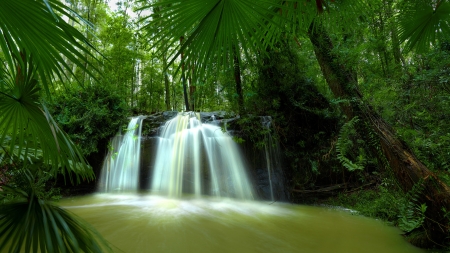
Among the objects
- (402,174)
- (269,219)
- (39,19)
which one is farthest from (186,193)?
(39,19)

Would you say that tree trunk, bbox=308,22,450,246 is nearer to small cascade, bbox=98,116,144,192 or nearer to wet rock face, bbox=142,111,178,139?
wet rock face, bbox=142,111,178,139

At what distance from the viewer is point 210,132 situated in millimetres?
6316

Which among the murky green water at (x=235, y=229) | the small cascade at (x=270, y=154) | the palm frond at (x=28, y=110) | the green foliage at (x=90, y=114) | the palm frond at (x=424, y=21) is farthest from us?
the green foliage at (x=90, y=114)

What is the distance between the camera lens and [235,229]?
10.3ft

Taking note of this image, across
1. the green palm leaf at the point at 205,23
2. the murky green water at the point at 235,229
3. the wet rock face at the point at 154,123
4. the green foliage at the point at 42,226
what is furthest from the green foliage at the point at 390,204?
the wet rock face at the point at 154,123

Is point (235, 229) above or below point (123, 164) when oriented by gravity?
below

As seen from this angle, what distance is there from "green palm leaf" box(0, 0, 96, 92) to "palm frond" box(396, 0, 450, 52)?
1.74 m

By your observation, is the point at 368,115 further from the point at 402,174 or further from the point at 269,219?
the point at 269,219

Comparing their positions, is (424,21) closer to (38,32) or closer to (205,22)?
(205,22)

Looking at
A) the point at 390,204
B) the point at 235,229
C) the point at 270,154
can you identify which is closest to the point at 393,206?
the point at 390,204

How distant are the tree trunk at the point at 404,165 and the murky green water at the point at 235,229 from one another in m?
0.45

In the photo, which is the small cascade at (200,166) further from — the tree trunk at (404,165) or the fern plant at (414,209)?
the fern plant at (414,209)

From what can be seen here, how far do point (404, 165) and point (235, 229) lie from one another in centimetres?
211

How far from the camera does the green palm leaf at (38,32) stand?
68 cm
